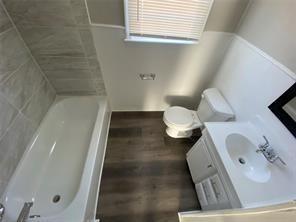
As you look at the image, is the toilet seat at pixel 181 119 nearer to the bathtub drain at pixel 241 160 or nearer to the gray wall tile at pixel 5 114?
the bathtub drain at pixel 241 160

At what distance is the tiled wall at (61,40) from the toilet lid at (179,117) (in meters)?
0.85

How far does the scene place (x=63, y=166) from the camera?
1.56m

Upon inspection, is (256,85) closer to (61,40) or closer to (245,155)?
(245,155)

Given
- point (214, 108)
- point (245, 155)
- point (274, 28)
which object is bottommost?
point (245, 155)

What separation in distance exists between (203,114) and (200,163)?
1.79 ft

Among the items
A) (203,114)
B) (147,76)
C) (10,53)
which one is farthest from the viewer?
(147,76)

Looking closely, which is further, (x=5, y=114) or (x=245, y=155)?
(x=245, y=155)

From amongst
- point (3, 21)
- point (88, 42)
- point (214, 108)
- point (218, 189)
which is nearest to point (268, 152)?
point (218, 189)

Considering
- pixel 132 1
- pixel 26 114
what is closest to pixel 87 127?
pixel 26 114

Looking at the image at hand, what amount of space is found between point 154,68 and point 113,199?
1371mm

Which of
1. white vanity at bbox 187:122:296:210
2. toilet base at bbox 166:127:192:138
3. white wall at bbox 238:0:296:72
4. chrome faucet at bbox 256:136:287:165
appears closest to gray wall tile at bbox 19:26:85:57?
toilet base at bbox 166:127:192:138

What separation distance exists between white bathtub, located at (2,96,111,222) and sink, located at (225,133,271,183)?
110 cm

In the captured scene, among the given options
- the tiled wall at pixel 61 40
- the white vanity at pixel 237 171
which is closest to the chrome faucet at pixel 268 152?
the white vanity at pixel 237 171

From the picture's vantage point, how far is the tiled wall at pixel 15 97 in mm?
1125
